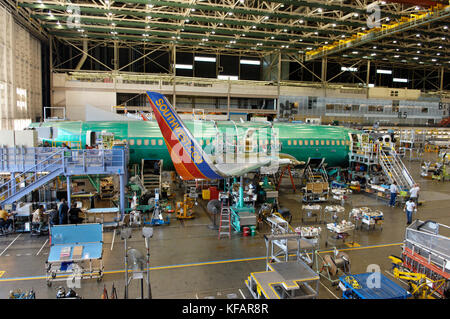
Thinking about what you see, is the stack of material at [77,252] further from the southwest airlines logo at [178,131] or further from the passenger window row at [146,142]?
the passenger window row at [146,142]

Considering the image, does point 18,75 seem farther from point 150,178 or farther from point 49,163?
point 49,163

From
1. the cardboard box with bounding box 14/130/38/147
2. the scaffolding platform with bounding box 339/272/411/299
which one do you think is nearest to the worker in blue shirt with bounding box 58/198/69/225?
the cardboard box with bounding box 14/130/38/147

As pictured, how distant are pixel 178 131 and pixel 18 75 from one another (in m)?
24.8

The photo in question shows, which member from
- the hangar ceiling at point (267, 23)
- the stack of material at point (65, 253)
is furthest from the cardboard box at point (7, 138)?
the hangar ceiling at point (267, 23)

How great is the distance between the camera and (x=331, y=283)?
1089 centimetres

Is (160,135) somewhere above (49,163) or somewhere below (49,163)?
above

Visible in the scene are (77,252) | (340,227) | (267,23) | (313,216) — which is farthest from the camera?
(267,23)

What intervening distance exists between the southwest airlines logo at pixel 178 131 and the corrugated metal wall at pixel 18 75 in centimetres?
1949

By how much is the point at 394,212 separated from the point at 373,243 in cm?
635

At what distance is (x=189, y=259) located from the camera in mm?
12586

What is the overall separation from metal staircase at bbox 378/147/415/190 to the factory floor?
4.23 meters

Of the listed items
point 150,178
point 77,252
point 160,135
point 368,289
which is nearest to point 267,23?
point 160,135

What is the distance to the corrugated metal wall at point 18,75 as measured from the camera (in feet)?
87.4

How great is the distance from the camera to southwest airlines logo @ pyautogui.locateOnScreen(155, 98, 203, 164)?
46.9 feet
